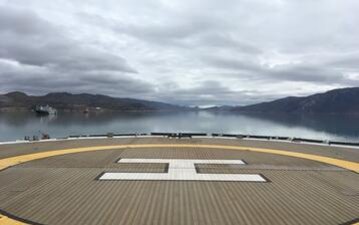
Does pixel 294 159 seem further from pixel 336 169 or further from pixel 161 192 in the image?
pixel 161 192

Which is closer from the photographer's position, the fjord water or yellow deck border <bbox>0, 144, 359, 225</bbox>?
yellow deck border <bbox>0, 144, 359, 225</bbox>

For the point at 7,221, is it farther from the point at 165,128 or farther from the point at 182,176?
the point at 165,128

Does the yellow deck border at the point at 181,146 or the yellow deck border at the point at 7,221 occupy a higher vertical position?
the yellow deck border at the point at 181,146

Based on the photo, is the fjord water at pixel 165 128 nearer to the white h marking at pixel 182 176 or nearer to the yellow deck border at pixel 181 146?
the yellow deck border at pixel 181 146

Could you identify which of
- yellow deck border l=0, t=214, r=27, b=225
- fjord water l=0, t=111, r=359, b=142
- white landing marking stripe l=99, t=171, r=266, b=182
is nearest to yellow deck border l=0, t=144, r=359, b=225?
white landing marking stripe l=99, t=171, r=266, b=182

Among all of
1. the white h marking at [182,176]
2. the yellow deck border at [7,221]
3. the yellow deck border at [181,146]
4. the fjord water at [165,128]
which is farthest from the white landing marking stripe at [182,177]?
the fjord water at [165,128]

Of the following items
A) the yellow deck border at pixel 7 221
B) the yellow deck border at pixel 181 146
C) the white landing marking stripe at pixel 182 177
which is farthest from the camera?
the yellow deck border at pixel 181 146

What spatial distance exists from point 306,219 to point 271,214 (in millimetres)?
959

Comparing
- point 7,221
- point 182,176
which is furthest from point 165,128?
point 7,221

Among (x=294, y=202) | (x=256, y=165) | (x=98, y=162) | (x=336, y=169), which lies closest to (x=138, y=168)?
(x=98, y=162)

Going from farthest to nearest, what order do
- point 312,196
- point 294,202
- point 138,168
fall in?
point 138,168 < point 312,196 < point 294,202

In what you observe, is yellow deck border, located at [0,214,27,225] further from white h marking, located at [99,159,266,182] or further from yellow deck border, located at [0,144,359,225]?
yellow deck border, located at [0,144,359,225]

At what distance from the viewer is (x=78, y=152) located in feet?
69.3

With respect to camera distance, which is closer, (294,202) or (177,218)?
(177,218)
